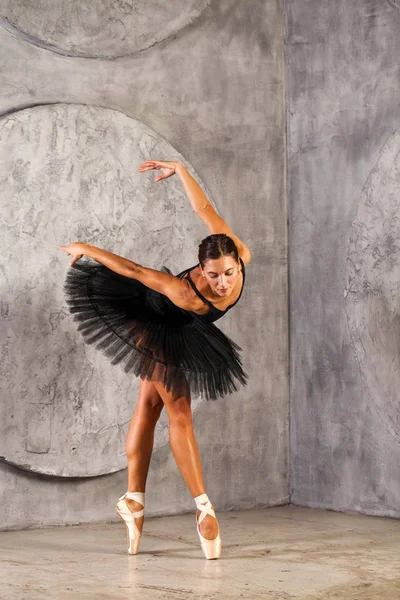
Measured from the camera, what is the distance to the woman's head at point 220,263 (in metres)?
4.07

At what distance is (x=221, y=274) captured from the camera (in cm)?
407

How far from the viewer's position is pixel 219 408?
223 inches

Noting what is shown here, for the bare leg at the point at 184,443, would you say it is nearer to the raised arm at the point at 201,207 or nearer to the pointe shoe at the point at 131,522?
the pointe shoe at the point at 131,522

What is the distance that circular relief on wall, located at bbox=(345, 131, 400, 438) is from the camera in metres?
5.28

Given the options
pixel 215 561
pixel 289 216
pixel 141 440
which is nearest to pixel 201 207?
pixel 141 440

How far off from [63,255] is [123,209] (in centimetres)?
43

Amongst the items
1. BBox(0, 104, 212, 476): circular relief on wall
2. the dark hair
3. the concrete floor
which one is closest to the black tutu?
the dark hair

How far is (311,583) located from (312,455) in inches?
81.8

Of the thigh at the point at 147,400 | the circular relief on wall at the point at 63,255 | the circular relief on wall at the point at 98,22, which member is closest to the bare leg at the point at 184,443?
the thigh at the point at 147,400

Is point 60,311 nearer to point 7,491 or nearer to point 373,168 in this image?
point 7,491

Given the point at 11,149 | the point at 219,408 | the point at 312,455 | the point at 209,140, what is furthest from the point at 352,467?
the point at 11,149

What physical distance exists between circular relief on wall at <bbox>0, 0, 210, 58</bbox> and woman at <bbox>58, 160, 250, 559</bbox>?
1.07 m

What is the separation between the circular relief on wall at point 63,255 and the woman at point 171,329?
2.05 feet

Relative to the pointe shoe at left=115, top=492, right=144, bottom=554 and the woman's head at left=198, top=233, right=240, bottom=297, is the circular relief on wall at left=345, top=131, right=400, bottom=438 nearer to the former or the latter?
the woman's head at left=198, top=233, right=240, bottom=297
